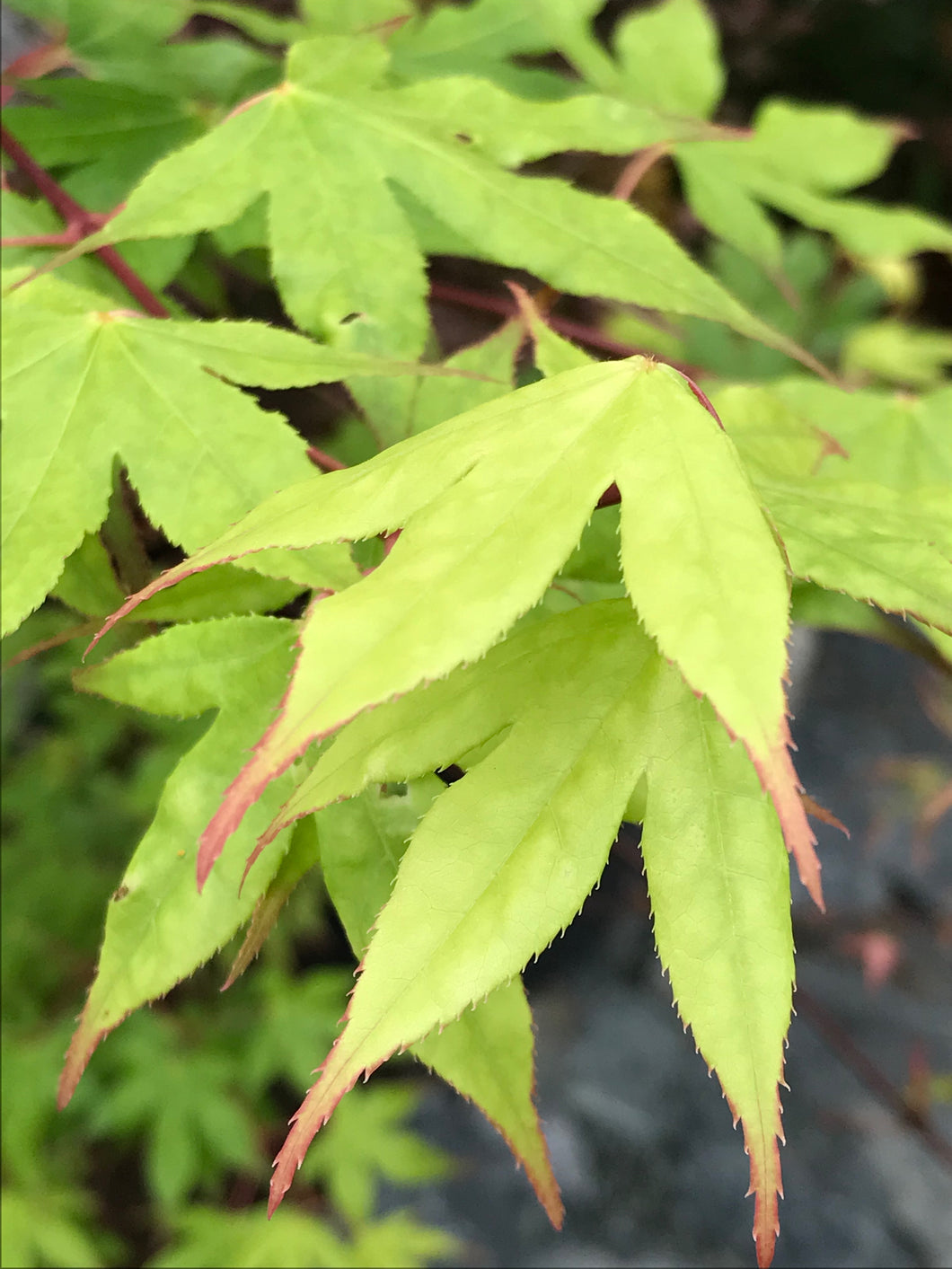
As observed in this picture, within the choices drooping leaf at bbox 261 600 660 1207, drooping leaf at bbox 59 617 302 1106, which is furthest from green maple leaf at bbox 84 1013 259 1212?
drooping leaf at bbox 261 600 660 1207

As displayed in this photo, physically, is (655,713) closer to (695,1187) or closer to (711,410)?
(711,410)

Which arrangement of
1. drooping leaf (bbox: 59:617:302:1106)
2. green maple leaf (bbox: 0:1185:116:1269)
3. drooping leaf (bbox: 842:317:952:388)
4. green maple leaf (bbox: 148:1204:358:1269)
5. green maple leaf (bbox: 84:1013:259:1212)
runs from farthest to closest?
drooping leaf (bbox: 842:317:952:388), green maple leaf (bbox: 84:1013:259:1212), green maple leaf (bbox: 148:1204:358:1269), green maple leaf (bbox: 0:1185:116:1269), drooping leaf (bbox: 59:617:302:1106)

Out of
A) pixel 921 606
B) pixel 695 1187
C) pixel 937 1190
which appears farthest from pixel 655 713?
pixel 937 1190

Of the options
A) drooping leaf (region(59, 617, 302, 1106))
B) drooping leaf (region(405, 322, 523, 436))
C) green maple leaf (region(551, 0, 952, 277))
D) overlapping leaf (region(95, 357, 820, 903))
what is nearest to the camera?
overlapping leaf (region(95, 357, 820, 903))

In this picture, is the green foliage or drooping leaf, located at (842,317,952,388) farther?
drooping leaf, located at (842,317,952,388)

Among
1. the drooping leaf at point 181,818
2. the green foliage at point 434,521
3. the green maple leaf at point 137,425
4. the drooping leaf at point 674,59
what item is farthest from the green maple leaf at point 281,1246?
the drooping leaf at point 674,59

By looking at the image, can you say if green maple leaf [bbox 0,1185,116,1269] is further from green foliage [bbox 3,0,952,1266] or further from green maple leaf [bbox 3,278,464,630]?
green maple leaf [bbox 3,278,464,630]

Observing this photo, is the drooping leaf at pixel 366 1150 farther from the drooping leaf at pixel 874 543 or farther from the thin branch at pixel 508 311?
the drooping leaf at pixel 874 543
